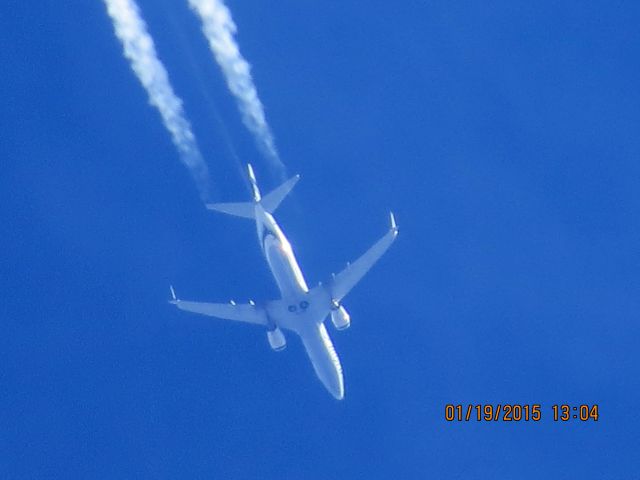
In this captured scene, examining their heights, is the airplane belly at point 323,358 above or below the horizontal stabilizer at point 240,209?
below

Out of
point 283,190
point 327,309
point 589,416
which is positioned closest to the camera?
point 283,190

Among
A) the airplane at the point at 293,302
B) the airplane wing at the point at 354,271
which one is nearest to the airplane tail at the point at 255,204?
the airplane at the point at 293,302

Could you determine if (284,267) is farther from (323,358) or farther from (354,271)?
(323,358)

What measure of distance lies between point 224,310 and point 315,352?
6.29 metres

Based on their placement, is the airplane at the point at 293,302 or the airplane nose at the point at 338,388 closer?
the airplane at the point at 293,302

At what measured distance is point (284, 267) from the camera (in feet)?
218

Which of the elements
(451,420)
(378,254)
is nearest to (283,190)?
(378,254)

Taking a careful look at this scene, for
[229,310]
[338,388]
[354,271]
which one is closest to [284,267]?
[354,271]

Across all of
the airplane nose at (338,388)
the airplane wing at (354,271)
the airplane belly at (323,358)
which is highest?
the airplane wing at (354,271)

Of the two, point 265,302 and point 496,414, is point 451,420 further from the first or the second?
point 265,302

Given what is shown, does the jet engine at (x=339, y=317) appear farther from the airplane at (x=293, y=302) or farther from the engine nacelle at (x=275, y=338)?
the engine nacelle at (x=275, y=338)

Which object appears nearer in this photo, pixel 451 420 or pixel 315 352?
pixel 315 352

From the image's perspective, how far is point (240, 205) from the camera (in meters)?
65.6

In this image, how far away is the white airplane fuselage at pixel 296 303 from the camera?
6612 centimetres
